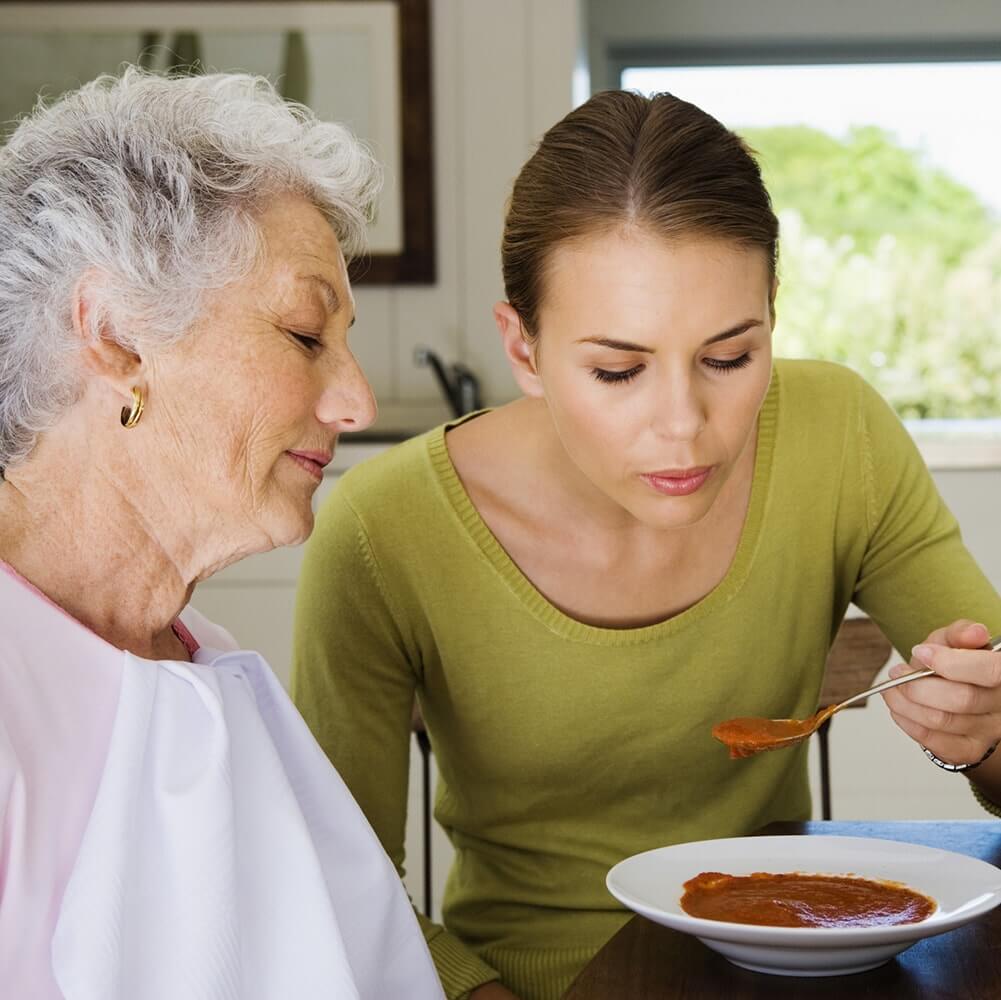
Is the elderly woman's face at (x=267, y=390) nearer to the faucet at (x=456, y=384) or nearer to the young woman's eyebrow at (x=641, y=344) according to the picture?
the young woman's eyebrow at (x=641, y=344)

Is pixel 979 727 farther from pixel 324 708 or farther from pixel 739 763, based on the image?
A: pixel 324 708

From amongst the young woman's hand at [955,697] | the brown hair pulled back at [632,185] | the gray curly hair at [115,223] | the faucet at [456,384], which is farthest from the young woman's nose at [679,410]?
the faucet at [456,384]

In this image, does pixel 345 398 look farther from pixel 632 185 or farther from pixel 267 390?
pixel 632 185

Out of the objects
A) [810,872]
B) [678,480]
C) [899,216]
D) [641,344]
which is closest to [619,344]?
[641,344]

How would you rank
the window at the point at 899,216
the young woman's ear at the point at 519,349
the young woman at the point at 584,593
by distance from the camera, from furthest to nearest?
the window at the point at 899,216
the young woman's ear at the point at 519,349
the young woman at the point at 584,593

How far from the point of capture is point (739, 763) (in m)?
1.64

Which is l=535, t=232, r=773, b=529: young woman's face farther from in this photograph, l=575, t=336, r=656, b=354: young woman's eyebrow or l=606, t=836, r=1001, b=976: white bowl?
l=606, t=836, r=1001, b=976: white bowl

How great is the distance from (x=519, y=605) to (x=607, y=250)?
1.40 feet

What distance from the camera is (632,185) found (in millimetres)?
1410

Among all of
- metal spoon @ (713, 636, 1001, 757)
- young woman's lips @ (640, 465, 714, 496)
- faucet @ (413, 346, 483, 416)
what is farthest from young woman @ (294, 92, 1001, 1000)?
faucet @ (413, 346, 483, 416)

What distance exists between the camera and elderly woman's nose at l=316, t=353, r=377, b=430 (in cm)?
120

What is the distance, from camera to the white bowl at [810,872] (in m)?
1.01

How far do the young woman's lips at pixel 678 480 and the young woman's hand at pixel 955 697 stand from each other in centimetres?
26

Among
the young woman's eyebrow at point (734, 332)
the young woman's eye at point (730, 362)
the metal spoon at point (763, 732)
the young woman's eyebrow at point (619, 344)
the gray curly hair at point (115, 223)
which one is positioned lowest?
the metal spoon at point (763, 732)
